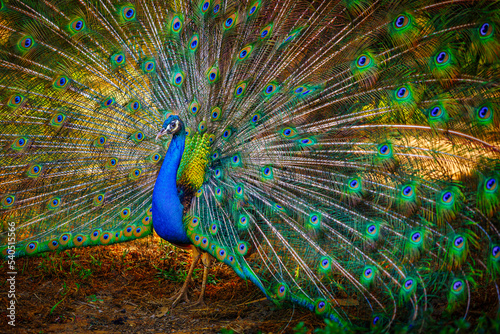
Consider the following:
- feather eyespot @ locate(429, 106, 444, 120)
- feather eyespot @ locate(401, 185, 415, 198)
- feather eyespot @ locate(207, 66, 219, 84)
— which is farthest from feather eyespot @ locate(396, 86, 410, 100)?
feather eyespot @ locate(207, 66, 219, 84)

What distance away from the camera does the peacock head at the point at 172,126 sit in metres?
3.66

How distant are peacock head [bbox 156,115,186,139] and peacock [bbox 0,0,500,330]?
0.02 metres

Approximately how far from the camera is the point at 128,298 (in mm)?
4141

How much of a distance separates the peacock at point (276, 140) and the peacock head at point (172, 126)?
0.02 meters

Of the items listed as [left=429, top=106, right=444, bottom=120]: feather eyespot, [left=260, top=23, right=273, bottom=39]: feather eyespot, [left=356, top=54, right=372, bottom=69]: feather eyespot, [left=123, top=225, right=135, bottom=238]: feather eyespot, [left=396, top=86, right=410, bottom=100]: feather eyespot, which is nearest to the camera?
Answer: [left=429, top=106, right=444, bottom=120]: feather eyespot

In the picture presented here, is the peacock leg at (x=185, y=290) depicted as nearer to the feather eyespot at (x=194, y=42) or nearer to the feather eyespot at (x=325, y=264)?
the feather eyespot at (x=325, y=264)

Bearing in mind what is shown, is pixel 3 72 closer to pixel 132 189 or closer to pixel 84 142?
pixel 84 142

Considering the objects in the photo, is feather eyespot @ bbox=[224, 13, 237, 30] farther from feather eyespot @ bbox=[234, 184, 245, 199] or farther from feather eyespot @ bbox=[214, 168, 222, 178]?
feather eyespot @ bbox=[234, 184, 245, 199]

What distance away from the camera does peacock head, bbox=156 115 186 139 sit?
3656mm

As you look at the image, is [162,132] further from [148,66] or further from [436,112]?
[436,112]

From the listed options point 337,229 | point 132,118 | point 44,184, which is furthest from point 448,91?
point 44,184

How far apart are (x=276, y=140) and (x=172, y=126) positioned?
1.04 metres

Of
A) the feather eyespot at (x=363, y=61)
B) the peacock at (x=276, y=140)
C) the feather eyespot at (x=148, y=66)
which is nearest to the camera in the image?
the peacock at (x=276, y=140)

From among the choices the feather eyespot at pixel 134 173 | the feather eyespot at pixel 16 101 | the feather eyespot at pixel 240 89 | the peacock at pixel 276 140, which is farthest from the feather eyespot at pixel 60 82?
the feather eyespot at pixel 240 89
